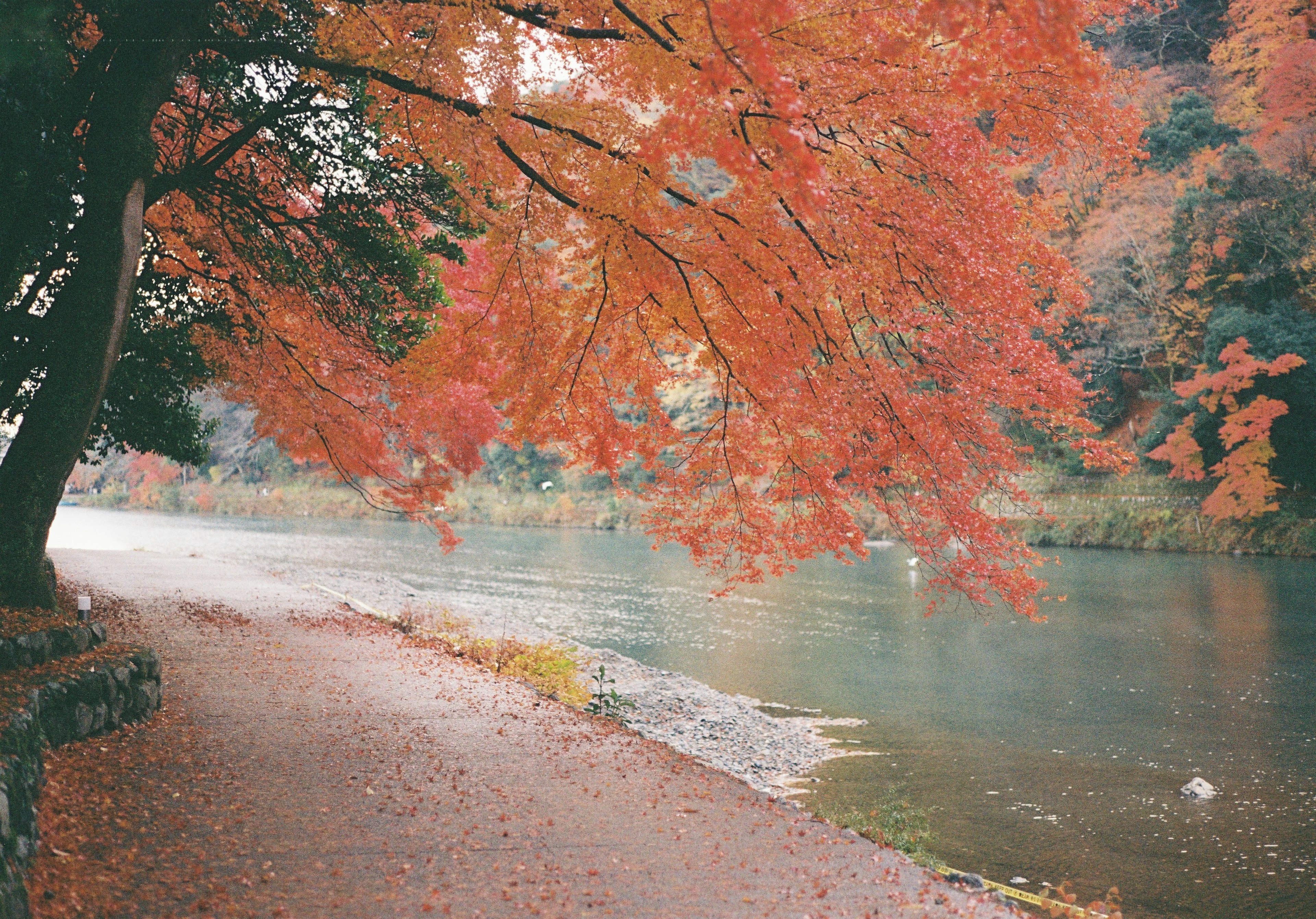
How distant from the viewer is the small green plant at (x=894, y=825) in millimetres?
5605

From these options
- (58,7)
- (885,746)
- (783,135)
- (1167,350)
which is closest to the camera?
(783,135)

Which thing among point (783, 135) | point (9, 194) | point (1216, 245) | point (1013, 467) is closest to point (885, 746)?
point (1013, 467)

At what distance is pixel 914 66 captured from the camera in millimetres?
5980

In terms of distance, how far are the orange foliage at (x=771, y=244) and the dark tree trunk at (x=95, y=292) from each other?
125 centimetres

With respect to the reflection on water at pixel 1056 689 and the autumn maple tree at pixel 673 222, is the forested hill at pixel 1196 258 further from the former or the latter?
the autumn maple tree at pixel 673 222

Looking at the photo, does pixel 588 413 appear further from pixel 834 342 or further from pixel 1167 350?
pixel 1167 350

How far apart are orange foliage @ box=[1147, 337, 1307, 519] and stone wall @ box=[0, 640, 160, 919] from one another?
95.7 feet

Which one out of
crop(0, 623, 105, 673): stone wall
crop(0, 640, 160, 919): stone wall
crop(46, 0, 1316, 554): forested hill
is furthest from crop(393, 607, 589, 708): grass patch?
crop(46, 0, 1316, 554): forested hill

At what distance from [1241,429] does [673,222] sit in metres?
26.6

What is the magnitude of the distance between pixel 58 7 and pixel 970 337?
23.0ft

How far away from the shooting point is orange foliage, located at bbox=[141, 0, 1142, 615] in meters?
5.73

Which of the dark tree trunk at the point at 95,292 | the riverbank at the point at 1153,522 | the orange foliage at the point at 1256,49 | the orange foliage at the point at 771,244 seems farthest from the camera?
the orange foliage at the point at 1256,49

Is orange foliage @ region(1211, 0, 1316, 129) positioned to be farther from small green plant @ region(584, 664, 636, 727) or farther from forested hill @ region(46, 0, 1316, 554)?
small green plant @ region(584, 664, 636, 727)

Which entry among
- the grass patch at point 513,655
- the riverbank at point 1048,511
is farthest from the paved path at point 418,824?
the riverbank at point 1048,511
